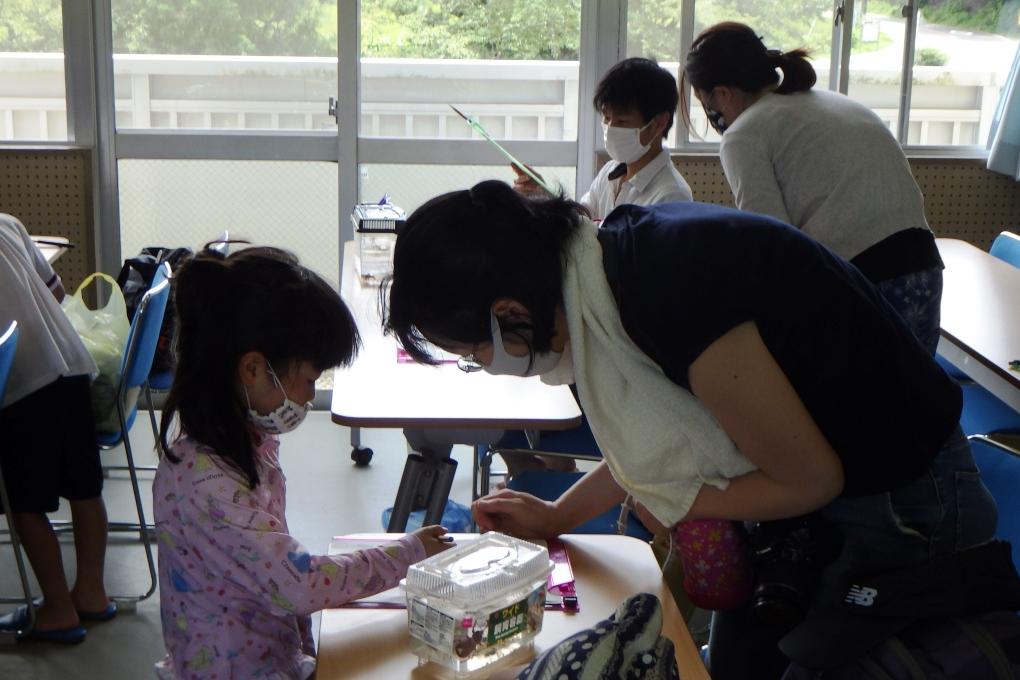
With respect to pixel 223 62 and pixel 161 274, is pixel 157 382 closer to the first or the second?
pixel 161 274

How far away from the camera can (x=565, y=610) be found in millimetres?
1375

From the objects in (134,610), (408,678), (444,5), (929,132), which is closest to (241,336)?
(408,678)

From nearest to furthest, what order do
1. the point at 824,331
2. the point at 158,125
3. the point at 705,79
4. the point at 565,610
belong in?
the point at 824,331 → the point at 565,610 → the point at 705,79 → the point at 158,125

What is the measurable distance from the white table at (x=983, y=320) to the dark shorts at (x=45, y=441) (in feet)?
6.62

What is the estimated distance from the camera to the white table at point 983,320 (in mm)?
2592

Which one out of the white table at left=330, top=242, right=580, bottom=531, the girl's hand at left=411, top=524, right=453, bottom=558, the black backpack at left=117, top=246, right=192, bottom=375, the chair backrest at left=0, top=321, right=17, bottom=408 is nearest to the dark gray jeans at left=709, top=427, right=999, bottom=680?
the girl's hand at left=411, top=524, right=453, bottom=558

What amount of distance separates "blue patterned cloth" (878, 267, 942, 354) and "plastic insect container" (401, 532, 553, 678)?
4.84 ft

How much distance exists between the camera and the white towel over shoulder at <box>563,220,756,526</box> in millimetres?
1265

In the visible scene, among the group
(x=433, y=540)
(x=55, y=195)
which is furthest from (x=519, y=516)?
(x=55, y=195)

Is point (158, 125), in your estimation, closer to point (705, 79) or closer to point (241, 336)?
point (705, 79)

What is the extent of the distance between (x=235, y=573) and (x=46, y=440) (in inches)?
56.9

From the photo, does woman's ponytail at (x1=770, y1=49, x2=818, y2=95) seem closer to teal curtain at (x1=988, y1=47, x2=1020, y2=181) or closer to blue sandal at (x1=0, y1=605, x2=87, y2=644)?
teal curtain at (x1=988, y1=47, x2=1020, y2=181)

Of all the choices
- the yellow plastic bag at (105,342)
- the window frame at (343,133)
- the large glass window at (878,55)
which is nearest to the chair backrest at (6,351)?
the yellow plastic bag at (105,342)

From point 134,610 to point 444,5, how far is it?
238 centimetres
